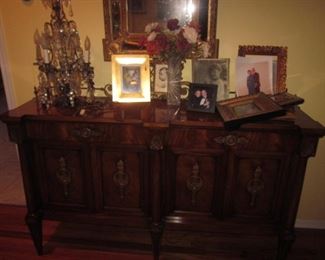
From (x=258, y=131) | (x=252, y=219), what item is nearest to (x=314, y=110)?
(x=258, y=131)

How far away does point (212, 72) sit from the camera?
1755 mm

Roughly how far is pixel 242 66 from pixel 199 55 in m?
0.30

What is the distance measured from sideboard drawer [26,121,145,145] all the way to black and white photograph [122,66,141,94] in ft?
1.11

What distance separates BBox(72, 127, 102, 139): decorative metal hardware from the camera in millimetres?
1555

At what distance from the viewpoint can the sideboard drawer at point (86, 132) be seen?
1.55 meters

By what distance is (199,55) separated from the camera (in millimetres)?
1814

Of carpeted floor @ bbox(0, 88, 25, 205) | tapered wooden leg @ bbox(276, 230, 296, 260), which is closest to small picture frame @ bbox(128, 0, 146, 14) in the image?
tapered wooden leg @ bbox(276, 230, 296, 260)

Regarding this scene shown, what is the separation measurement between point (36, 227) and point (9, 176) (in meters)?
1.46

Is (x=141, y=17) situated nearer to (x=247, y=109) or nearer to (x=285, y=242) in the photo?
(x=247, y=109)

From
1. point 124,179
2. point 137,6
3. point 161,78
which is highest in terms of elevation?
point 137,6

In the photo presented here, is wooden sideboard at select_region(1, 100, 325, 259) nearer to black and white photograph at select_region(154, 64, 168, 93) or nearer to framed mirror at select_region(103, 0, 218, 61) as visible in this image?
black and white photograph at select_region(154, 64, 168, 93)

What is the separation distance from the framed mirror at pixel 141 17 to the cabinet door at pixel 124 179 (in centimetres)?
74

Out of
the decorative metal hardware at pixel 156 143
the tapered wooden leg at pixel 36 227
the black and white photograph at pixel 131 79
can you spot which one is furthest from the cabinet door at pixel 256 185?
the tapered wooden leg at pixel 36 227

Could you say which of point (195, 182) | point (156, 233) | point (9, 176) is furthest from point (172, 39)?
point (9, 176)
